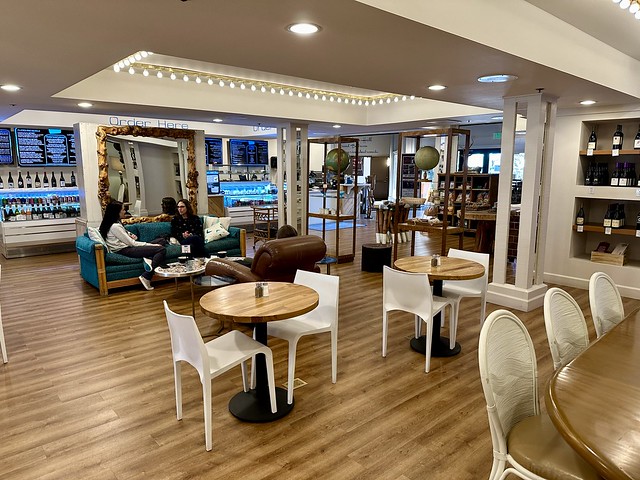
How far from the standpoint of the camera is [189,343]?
2.56 metres

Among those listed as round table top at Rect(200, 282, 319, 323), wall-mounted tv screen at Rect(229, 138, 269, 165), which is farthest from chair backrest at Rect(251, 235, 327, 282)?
wall-mounted tv screen at Rect(229, 138, 269, 165)

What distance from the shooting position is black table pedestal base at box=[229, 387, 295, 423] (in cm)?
288

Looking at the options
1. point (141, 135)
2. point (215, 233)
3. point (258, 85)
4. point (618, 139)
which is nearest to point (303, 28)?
point (258, 85)

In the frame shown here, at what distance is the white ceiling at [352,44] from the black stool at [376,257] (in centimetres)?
253

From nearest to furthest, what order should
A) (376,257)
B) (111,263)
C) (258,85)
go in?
1. (111,263)
2. (258,85)
3. (376,257)

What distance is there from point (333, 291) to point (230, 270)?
58.4 inches

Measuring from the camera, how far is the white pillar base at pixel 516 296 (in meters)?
5.10

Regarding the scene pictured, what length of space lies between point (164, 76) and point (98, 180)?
93.8 inches

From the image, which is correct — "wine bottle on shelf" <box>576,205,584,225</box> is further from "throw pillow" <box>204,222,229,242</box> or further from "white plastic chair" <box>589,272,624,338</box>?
"throw pillow" <box>204,222,229,242</box>

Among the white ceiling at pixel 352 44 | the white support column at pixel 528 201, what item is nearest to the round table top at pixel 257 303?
the white ceiling at pixel 352 44

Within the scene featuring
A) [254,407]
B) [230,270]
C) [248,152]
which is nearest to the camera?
[254,407]

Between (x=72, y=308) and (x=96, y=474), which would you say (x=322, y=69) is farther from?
(x=72, y=308)

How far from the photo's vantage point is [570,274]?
6191mm

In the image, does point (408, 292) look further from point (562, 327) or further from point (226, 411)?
point (226, 411)
